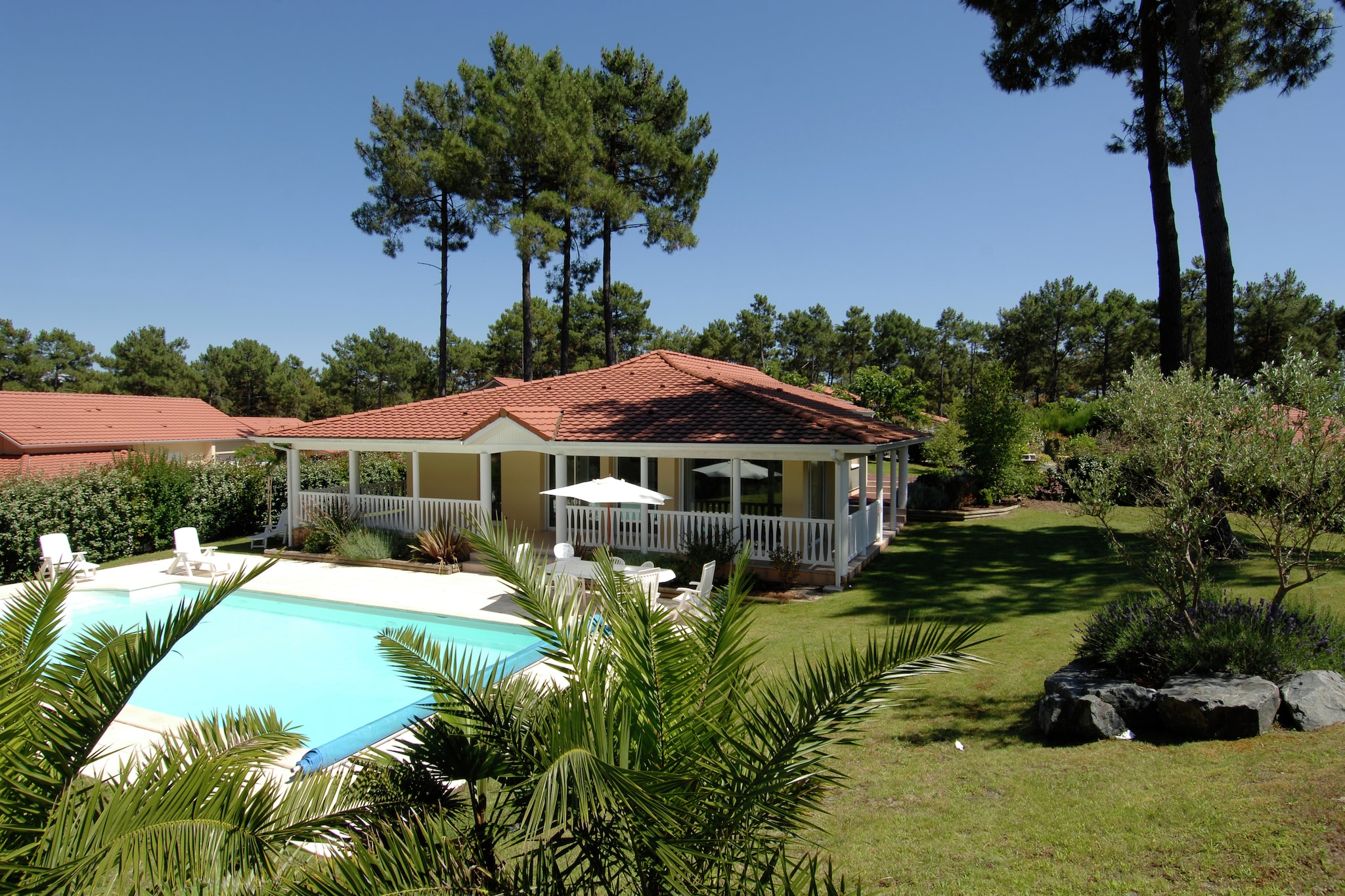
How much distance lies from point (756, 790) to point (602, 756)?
0.66m

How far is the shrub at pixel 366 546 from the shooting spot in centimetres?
1691

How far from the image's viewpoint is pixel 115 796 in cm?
299

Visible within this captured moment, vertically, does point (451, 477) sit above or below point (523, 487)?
above

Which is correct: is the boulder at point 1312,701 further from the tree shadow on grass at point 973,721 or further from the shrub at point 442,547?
the shrub at point 442,547

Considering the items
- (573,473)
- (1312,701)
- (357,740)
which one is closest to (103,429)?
(573,473)

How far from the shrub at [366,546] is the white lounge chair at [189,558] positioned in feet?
8.26

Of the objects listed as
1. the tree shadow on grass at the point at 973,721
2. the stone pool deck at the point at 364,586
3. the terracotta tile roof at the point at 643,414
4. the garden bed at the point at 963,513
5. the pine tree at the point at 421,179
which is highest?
the pine tree at the point at 421,179

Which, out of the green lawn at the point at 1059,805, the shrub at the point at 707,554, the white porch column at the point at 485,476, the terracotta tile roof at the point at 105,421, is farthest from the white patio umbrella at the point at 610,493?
the terracotta tile roof at the point at 105,421

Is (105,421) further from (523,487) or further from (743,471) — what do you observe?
(743,471)

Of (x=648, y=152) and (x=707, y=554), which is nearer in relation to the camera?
(x=707, y=554)

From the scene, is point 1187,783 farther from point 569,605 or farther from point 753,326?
point 753,326

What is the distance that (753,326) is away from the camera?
60.6 metres

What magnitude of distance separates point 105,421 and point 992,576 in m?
38.7

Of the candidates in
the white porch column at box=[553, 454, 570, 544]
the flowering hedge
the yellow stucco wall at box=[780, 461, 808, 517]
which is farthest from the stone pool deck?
the yellow stucco wall at box=[780, 461, 808, 517]
